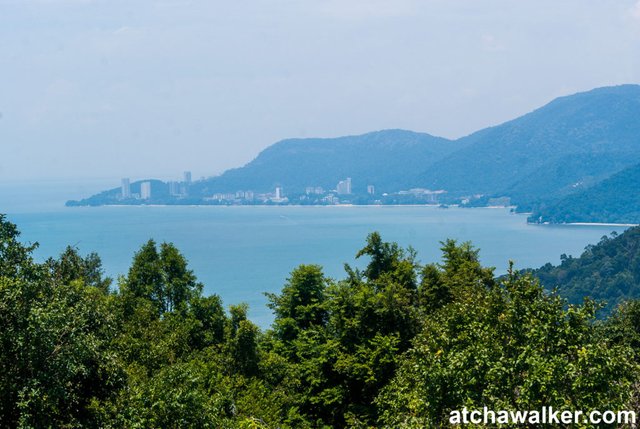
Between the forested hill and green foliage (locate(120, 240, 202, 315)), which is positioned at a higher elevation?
green foliage (locate(120, 240, 202, 315))

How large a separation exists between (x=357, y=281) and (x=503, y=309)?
39.9 feet

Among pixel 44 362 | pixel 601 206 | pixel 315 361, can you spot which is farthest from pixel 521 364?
pixel 601 206

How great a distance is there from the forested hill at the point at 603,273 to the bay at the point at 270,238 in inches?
415

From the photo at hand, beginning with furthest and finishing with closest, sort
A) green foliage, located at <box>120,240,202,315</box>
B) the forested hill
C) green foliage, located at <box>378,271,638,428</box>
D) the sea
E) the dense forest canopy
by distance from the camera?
the sea → the forested hill → green foliage, located at <box>120,240,202,315</box> → the dense forest canopy → green foliage, located at <box>378,271,638,428</box>

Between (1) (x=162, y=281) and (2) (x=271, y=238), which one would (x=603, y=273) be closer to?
(2) (x=271, y=238)

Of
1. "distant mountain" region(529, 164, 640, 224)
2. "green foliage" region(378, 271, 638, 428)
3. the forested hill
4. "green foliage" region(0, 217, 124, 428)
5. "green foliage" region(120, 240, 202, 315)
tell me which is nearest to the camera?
"green foliage" region(378, 271, 638, 428)

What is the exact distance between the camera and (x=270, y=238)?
131 meters

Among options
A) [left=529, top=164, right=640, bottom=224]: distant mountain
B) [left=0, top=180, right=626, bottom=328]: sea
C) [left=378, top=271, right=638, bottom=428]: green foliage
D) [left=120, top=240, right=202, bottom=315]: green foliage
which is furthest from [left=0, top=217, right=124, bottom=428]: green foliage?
[left=529, top=164, right=640, bottom=224]: distant mountain

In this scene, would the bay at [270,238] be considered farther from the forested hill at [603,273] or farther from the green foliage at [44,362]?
the green foliage at [44,362]

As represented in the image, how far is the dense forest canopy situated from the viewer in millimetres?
9102

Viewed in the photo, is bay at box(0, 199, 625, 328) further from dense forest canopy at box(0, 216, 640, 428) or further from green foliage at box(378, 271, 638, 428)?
green foliage at box(378, 271, 638, 428)

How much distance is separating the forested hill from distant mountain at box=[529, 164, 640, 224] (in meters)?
81.6

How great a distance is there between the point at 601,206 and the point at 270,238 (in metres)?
93.6

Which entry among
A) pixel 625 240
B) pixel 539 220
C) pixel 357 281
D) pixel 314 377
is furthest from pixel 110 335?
pixel 539 220
